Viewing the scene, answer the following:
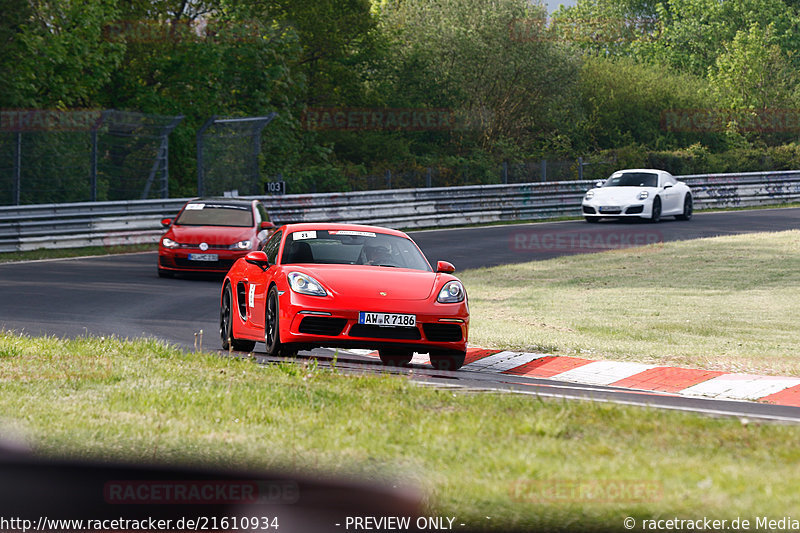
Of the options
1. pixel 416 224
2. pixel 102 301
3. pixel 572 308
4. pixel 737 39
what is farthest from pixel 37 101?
pixel 737 39

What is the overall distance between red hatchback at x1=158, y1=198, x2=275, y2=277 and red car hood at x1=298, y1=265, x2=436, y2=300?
946 cm

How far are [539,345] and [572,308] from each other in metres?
3.86

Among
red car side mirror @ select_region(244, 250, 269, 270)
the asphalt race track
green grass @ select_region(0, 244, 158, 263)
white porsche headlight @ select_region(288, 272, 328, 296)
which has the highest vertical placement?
red car side mirror @ select_region(244, 250, 269, 270)

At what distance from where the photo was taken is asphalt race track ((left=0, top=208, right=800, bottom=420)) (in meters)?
8.95

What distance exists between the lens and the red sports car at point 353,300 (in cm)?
994

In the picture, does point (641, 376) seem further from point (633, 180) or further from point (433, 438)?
point (633, 180)

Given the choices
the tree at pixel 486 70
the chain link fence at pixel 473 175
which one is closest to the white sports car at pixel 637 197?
the chain link fence at pixel 473 175

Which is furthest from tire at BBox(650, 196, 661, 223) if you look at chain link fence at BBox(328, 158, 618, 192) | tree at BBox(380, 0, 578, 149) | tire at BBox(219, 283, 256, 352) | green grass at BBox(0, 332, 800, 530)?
green grass at BBox(0, 332, 800, 530)

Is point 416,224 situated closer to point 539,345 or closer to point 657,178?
point 657,178

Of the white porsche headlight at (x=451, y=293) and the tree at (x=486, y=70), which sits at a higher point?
the tree at (x=486, y=70)

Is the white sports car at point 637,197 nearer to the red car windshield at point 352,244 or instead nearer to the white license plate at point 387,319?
the red car windshield at point 352,244

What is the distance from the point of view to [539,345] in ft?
40.5

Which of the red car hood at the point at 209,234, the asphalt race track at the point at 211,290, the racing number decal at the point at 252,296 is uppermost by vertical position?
the racing number decal at the point at 252,296

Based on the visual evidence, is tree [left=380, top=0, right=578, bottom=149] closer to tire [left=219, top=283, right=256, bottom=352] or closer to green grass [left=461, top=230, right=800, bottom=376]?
green grass [left=461, top=230, right=800, bottom=376]
